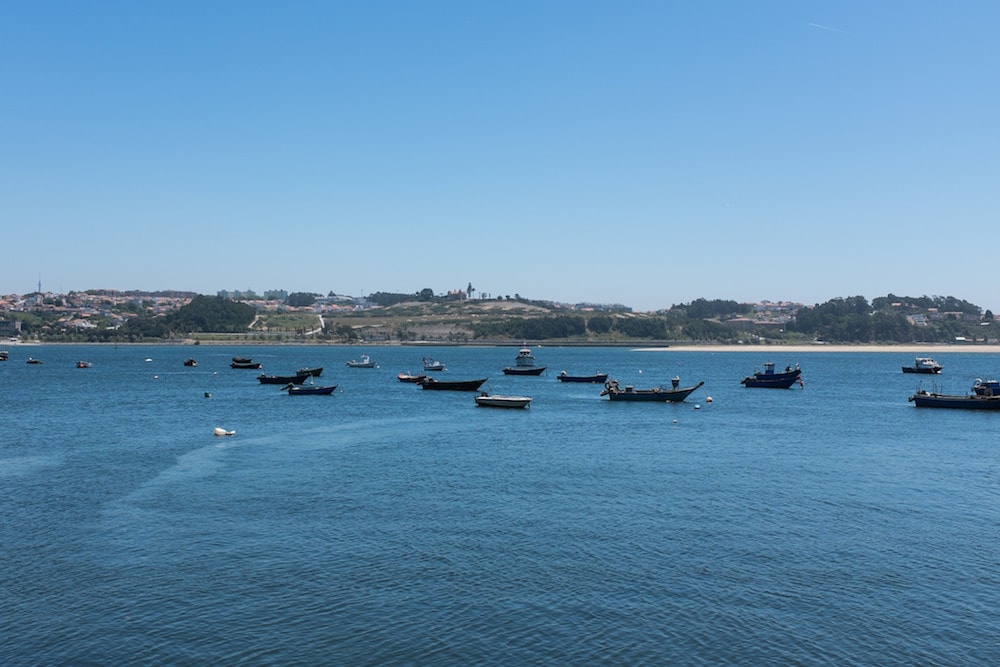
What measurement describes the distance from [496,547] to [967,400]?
6791 centimetres

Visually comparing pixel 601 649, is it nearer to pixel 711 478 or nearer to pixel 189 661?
pixel 189 661

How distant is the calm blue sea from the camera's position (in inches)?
808

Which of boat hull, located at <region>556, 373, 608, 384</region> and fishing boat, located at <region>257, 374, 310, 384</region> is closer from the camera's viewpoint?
fishing boat, located at <region>257, 374, 310, 384</region>

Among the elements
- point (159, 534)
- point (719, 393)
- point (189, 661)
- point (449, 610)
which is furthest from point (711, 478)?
point (719, 393)

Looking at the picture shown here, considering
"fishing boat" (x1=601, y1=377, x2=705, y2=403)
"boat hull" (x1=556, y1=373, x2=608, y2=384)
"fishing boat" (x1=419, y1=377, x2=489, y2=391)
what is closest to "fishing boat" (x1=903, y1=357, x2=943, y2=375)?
"boat hull" (x1=556, y1=373, x2=608, y2=384)

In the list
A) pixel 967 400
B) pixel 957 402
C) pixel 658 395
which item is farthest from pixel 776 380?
pixel 658 395

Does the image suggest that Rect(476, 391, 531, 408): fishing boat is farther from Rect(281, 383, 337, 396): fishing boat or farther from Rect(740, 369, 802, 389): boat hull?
Rect(740, 369, 802, 389): boat hull

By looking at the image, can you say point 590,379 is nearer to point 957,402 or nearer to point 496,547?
point 957,402

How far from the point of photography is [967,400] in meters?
79.7

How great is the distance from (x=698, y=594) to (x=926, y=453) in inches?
1327

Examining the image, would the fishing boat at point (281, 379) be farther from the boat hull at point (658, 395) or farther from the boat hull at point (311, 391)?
the boat hull at point (658, 395)

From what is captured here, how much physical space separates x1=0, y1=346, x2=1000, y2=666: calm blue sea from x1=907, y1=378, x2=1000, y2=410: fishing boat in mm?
22389

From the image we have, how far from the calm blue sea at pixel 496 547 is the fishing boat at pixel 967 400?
73.5ft

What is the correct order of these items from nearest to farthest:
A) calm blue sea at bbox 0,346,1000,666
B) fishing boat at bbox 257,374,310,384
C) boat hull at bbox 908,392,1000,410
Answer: calm blue sea at bbox 0,346,1000,666
boat hull at bbox 908,392,1000,410
fishing boat at bbox 257,374,310,384
